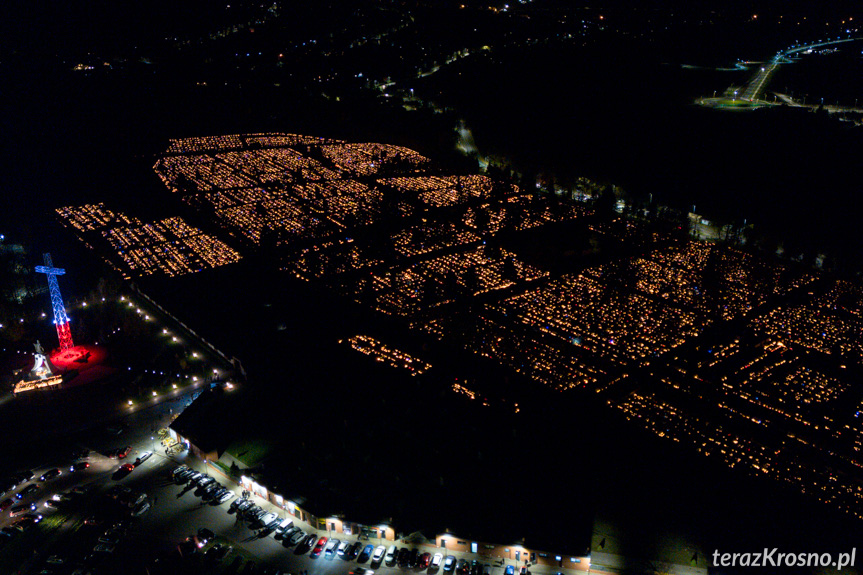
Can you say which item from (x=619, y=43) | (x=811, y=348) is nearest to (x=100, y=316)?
(x=811, y=348)

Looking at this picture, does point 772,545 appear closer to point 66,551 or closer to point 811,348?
point 811,348

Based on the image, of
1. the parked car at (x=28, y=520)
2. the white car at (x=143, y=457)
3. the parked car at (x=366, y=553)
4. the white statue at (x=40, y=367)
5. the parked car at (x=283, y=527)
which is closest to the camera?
the parked car at (x=366, y=553)

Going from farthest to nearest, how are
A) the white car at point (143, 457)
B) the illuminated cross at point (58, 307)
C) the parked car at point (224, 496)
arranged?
the illuminated cross at point (58, 307), the white car at point (143, 457), the parked car at point (224, 496)

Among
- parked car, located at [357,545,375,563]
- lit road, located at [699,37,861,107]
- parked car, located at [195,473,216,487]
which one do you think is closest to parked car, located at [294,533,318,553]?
parked car, located at [357,545,375,563]

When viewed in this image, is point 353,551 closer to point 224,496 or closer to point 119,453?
point 224,496

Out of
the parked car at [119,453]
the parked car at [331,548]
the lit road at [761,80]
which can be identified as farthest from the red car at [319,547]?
the lit road at [761,80]

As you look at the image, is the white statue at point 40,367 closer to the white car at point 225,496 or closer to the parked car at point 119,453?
the parked car at point 119,453
